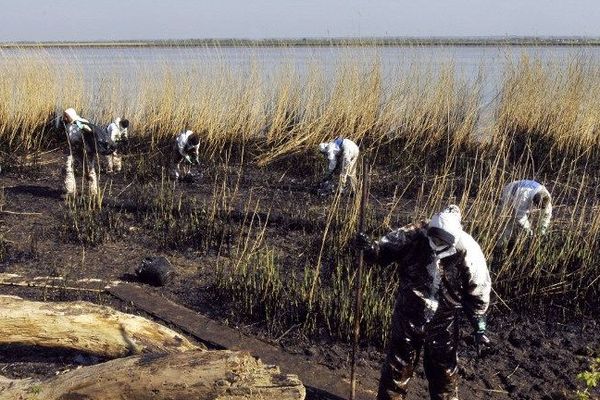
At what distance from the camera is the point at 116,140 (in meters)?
10.4

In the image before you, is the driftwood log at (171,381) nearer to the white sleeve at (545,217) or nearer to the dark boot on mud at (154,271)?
the dark boot on mud at (154,271)

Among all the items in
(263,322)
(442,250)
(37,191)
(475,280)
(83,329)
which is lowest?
(37,191)

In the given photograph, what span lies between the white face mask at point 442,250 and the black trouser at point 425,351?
29cm

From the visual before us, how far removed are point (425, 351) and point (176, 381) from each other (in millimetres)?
1386

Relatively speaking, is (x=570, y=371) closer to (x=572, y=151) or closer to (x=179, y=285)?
(x=179, y=285)

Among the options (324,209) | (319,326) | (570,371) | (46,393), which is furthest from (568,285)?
(46,393)

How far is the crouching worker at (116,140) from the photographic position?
34.0ft

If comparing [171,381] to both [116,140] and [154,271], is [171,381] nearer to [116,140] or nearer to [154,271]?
[154,271]

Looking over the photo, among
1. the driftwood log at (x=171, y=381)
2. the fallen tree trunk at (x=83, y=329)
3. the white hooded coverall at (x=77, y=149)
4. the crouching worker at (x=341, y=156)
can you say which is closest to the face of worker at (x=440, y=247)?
the driftwood log at (x=171, y=381)

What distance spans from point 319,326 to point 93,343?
64.3 inches

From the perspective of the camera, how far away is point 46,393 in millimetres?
3910

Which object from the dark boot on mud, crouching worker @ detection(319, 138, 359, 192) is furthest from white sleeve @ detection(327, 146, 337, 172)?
the dark boot on mud

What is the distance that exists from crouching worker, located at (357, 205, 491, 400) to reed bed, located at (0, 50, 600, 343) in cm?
207

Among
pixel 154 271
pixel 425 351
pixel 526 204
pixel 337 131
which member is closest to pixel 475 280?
pixel 425 351
